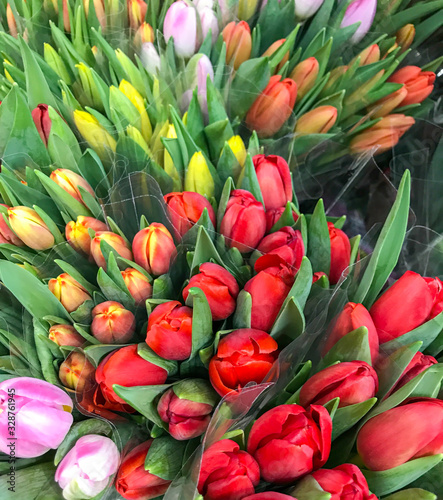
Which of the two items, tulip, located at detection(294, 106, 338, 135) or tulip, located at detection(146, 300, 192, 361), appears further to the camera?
tulip, located at detection(294, 106, 338, 135)

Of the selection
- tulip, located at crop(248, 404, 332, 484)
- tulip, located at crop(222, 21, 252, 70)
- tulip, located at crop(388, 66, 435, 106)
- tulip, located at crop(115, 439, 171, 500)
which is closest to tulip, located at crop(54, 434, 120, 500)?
tulip, located at crop(115, 439, 171, 500)

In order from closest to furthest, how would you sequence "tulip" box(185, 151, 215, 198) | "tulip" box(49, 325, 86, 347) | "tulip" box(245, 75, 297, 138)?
1. "tulip" box(49, 325, 86, 347)
2. "tulip" box(185, 151, 215, 198)
3. "tulip" box(245, 75, 297, 138)

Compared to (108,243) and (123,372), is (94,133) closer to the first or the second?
(108,243)

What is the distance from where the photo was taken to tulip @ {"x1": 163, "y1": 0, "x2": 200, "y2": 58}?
666 millimetres

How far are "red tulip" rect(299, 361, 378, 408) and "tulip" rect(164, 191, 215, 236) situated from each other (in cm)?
19

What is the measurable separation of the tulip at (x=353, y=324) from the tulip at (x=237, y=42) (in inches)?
16.6

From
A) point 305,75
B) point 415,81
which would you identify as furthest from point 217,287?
point 415,81

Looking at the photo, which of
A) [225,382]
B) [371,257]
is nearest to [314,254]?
[371,257]

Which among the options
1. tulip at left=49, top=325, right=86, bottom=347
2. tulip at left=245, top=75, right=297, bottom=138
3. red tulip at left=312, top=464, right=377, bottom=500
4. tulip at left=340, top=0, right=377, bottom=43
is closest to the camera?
red tulip at left=312, top=464, right=377, bottom=500

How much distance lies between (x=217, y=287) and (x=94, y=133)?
0.99ft

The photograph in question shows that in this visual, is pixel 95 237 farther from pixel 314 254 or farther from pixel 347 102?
pixel 347 102

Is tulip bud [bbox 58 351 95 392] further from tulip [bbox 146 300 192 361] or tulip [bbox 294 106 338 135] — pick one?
tulip [bbox 294 106 338 135]

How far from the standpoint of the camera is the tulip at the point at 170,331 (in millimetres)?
385

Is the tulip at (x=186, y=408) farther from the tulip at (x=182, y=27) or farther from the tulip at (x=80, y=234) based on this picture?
the tulip at (x=182, y=27)
